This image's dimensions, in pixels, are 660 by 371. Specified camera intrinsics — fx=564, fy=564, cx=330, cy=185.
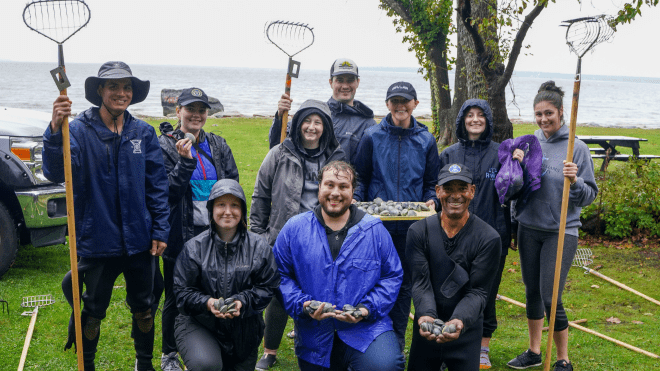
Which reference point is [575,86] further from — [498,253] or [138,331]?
[138,331]

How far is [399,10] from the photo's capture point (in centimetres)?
1348

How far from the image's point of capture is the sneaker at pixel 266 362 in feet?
14.8

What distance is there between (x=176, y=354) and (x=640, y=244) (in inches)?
271

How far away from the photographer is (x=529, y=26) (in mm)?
7160

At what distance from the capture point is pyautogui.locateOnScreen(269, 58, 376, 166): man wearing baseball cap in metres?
5.00

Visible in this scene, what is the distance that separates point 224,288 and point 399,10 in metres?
11.3

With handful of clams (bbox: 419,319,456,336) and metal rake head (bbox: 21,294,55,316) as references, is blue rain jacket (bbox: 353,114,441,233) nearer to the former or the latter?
handful of clams (bbox: 419,319,456,336)

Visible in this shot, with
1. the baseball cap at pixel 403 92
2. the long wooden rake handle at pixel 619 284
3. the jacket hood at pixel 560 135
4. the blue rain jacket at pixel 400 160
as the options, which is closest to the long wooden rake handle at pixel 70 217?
the blue rain jacket at pixel 400 160

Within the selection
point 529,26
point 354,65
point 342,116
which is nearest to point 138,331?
point 342,116

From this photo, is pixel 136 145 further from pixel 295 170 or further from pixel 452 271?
pixel 452 271


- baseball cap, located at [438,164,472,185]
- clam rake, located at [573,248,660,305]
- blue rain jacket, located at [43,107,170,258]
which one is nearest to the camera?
baseball cap, located at [438,164,472,185]

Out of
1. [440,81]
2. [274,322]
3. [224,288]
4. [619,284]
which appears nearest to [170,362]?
[274,322]

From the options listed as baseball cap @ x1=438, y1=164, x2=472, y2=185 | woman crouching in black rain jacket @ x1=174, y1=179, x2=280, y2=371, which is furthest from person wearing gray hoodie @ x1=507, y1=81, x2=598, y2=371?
woman crouching in black rain jacket @ x1=174, y1=179, x2=280, y2=371

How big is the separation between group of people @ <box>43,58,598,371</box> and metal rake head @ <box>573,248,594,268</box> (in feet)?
10.7
